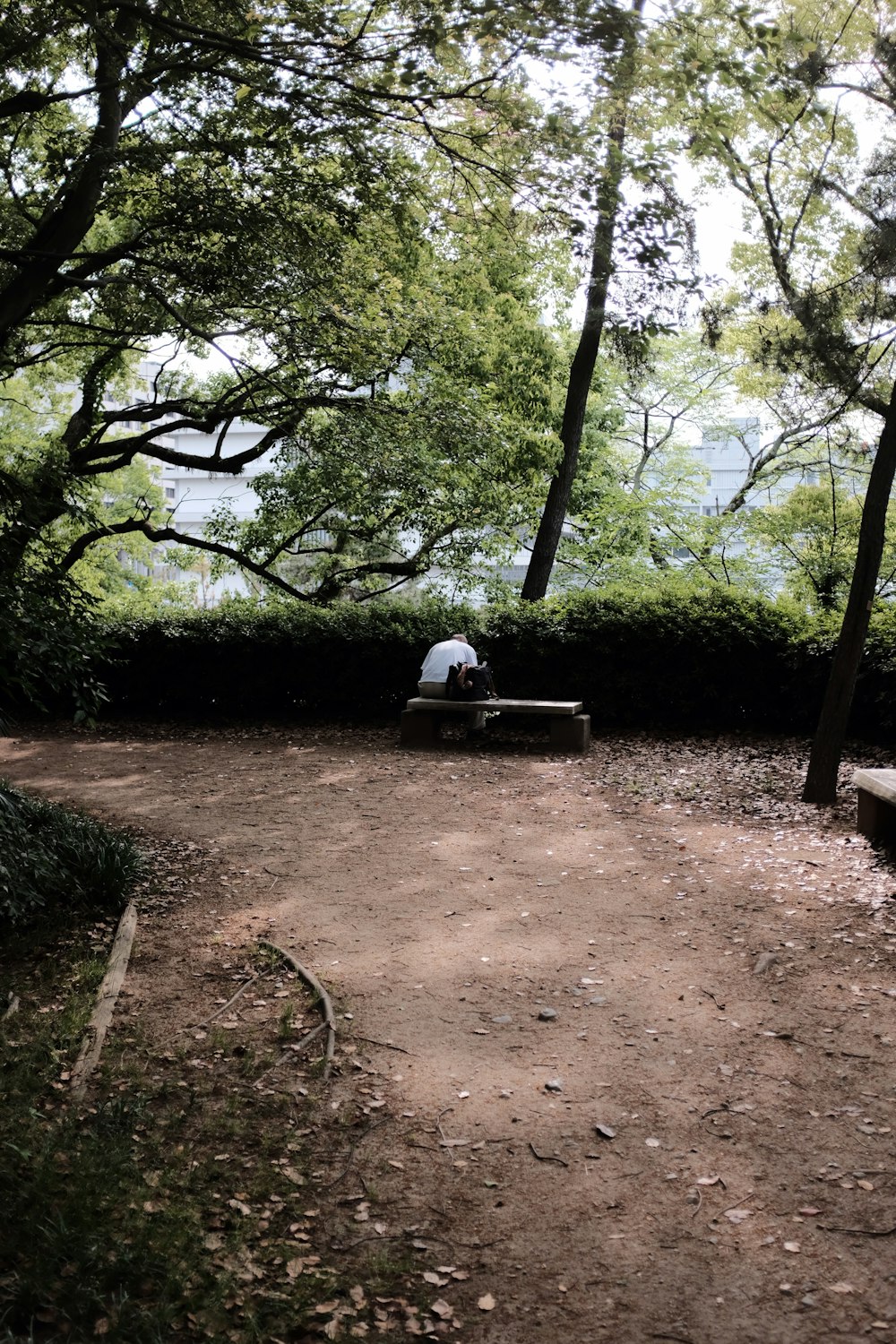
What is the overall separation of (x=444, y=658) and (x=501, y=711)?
94cm

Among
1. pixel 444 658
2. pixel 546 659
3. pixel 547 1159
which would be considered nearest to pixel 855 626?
pixel 546 659

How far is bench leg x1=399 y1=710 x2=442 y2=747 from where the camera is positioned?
12.4 meters

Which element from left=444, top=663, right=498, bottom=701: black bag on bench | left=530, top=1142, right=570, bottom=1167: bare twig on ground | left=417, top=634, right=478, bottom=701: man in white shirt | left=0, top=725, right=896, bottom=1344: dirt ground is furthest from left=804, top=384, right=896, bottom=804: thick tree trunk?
left=530, top=1142, right=570, bottom=1167: bare twig on ground

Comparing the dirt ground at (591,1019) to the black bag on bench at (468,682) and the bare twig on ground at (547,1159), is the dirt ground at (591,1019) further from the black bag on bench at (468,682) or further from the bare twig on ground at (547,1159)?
the black bag on bench at (468,682)

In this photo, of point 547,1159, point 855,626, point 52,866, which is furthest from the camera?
point 855,626

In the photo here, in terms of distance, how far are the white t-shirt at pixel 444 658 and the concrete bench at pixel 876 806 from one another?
5.42 metres

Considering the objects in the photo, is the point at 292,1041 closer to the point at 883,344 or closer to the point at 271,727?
the point at 883,344

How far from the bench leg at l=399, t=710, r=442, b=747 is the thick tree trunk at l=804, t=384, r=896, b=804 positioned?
458 cm

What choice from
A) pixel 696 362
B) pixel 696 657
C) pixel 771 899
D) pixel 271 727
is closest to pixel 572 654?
pixel 696 657

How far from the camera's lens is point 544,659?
43.9 feet

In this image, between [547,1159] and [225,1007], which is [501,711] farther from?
[547,1159]

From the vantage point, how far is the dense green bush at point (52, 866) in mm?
6352

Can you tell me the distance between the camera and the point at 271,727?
13.9 metres

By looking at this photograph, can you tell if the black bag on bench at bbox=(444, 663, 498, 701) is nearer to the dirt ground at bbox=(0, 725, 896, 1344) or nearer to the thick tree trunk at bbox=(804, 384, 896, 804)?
the dirt ground at bbox=(0, 725, 896, 1344)
